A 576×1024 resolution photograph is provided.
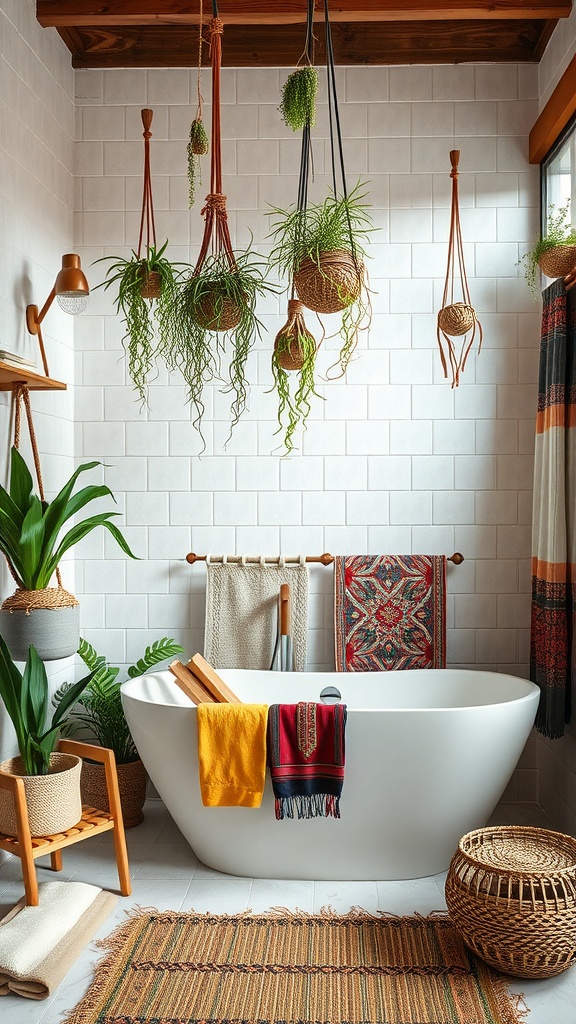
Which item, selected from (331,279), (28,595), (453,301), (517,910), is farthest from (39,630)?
(453,301)

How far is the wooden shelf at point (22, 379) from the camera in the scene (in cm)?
290

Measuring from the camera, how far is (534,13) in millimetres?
3496

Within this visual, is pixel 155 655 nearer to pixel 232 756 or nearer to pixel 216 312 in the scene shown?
pixel 232 756

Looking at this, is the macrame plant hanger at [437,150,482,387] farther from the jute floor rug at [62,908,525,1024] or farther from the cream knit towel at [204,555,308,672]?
the jute floor rug at [62,908,525,1024]

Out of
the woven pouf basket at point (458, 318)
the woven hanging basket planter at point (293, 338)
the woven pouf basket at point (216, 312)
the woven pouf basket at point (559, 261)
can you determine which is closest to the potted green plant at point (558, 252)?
the woven pouf basket at point (559, 261)

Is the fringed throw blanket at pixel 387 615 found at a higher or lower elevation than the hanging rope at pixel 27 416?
lower

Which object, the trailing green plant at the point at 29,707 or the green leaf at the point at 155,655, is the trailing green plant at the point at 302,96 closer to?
the trailing green plant at the point at 29,707

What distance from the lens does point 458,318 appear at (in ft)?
12.0

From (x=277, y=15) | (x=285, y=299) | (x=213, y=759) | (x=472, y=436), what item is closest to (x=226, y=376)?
(x=285, y=299)

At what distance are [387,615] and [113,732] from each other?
4.25ft

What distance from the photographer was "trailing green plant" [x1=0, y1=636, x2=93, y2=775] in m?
2.89

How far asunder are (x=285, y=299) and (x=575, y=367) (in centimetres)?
136

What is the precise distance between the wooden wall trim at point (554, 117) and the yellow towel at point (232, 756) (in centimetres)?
261

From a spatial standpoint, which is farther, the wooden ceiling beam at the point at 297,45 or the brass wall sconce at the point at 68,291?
the wooden ceiling beam at the point at 297,45
